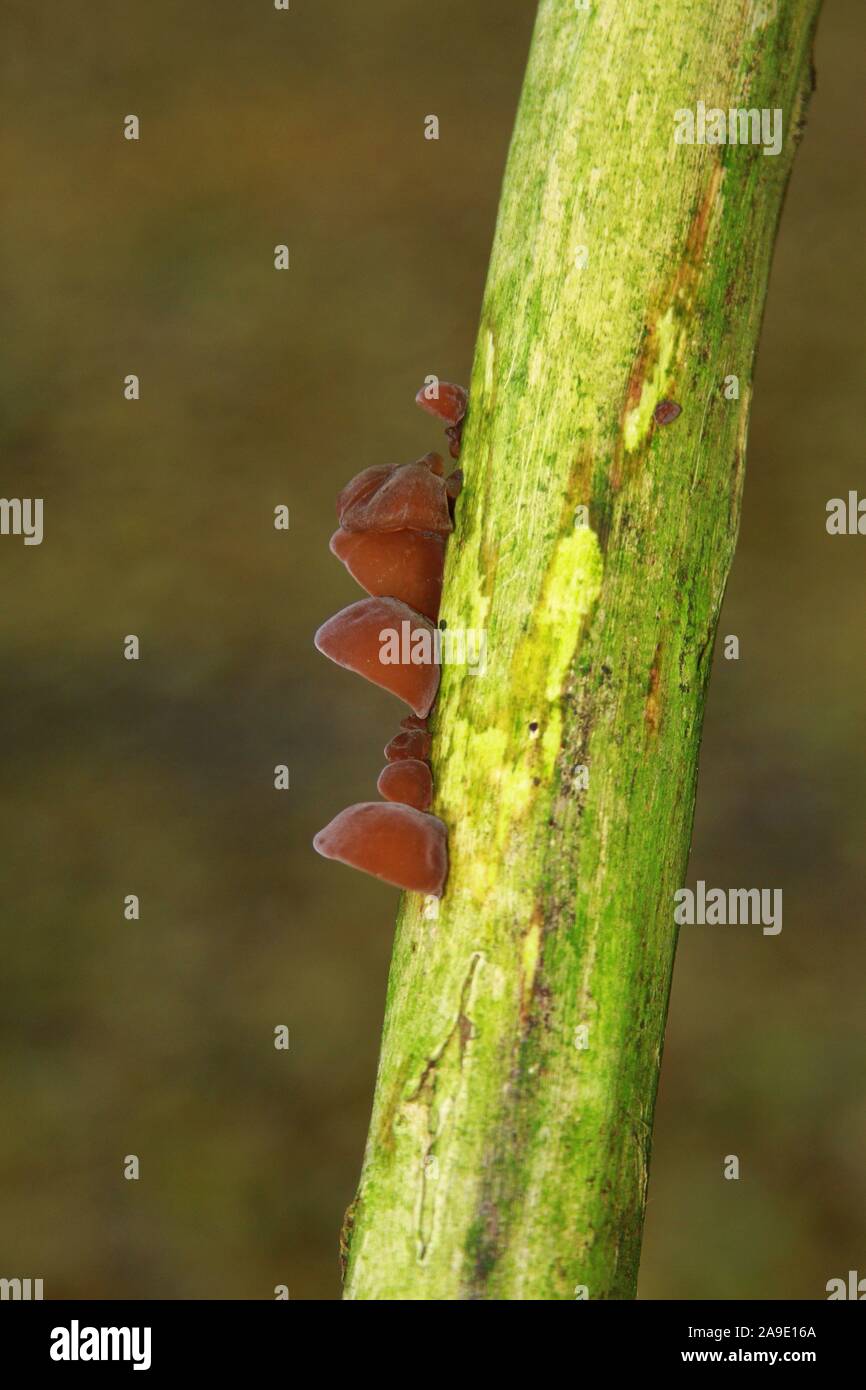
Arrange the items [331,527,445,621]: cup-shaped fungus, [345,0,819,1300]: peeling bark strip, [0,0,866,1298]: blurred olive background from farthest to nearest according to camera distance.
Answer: [0,0,866,1298]: blurred olive background → [331,527,445,621]: cup-shaped fungus → [345,0,819,1300]: peeling bark strip

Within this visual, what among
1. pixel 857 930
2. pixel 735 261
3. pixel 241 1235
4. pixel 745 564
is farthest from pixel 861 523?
pixel 735 261

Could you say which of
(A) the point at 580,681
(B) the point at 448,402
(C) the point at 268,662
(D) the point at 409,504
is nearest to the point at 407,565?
(D) the point at 409,504

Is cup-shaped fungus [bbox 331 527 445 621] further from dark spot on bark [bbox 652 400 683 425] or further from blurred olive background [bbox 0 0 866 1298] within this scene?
blurred olive background [bbox 0 0 866 1298]

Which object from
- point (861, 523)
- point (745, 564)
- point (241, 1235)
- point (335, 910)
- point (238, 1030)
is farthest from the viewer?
point (745, 564)

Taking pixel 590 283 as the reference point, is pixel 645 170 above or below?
above

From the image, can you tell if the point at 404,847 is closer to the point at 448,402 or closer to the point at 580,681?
the point at 580,681

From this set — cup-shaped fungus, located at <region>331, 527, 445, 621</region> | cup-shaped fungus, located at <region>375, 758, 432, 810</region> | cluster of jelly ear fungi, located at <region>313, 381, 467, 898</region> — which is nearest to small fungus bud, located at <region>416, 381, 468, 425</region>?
cluster of jelly ear fungi, located at <region>313, 381, 467, 898</region>

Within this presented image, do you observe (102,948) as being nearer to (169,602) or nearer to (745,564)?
(169,602)
